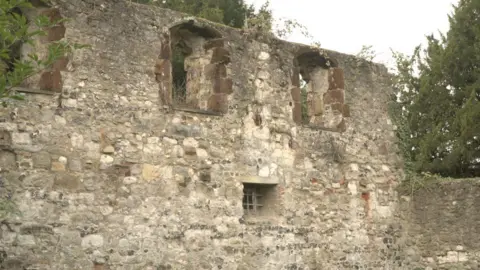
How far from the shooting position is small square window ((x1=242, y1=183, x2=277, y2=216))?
30.2ft

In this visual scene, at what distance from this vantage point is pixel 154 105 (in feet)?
27.3

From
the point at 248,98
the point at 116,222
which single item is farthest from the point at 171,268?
the point at 248,98

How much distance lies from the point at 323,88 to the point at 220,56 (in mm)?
2299

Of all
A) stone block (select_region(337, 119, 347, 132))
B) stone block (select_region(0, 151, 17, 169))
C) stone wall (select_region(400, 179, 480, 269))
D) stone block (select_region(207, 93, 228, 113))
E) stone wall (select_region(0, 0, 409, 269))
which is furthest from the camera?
stone block (select_region(337, 119, 347, 132))

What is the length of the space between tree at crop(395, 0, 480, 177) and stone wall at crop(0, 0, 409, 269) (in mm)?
2937

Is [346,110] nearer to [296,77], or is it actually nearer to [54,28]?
[296,77]

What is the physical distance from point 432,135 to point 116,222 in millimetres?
8363

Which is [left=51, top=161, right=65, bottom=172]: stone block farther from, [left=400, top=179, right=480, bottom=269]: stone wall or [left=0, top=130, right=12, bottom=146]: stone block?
[left=400, top=179, right=480, bottom=269]: stone wall

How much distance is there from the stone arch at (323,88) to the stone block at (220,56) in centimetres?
157

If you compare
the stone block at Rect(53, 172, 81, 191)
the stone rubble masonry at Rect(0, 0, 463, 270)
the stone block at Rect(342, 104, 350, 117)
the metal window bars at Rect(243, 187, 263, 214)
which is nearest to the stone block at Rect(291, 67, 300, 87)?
the stone rubble masonry at Rect(0, 0, 463, 270)

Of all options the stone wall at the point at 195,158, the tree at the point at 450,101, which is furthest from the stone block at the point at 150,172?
the tree at the point at 450,101

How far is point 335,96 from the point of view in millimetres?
10523

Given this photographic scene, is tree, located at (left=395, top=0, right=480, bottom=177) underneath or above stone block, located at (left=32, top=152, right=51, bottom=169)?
above

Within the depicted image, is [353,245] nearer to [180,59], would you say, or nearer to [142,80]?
[142,80]
